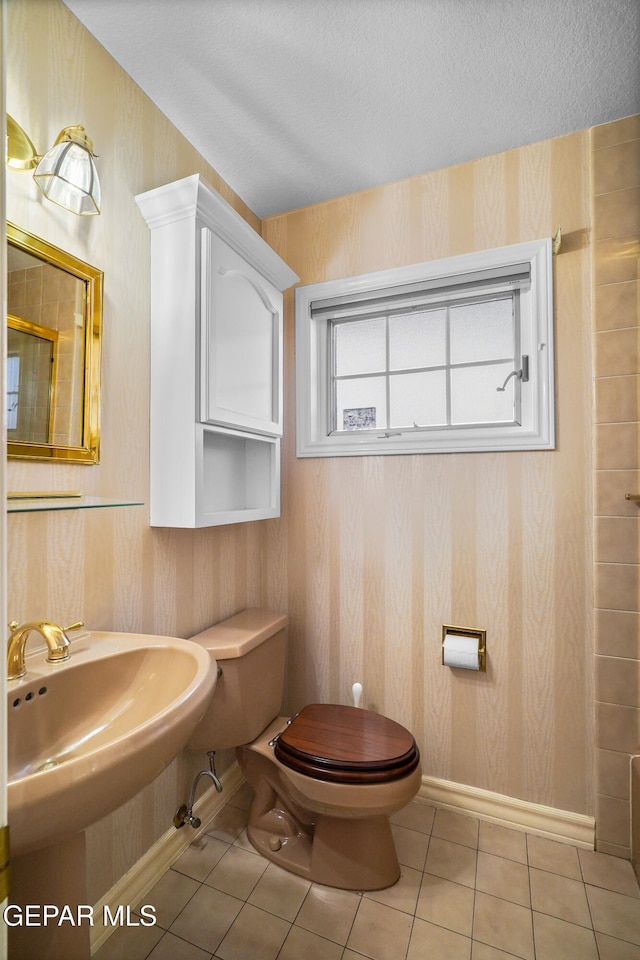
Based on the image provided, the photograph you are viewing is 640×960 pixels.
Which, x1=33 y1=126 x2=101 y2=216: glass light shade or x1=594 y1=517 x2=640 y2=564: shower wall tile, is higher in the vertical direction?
x1=33 y1=126 x2=101 y2=216: glass light shade

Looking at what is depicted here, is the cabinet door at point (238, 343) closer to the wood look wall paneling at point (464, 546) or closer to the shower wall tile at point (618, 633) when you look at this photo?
the wood look wall paneling at point (464, 546)

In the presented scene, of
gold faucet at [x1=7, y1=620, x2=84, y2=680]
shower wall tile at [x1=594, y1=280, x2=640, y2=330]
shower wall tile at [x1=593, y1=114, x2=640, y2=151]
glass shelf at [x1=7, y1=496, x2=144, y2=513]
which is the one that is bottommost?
gold faucet at [x1=7, y1=620, x2=84, y2=680]

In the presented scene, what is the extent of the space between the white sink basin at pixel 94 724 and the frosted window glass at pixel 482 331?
147 cm

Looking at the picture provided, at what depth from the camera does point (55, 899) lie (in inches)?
31.9

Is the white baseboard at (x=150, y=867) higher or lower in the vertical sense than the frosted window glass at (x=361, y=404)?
lower

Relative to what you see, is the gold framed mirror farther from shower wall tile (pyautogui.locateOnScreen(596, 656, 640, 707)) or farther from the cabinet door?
shower wall tile (pyautogui.locateOnScreen(596, 656, 640, 707))

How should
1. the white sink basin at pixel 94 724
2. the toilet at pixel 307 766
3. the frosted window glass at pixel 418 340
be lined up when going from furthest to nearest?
the frosted window glass at pixel 418 340, the toilet at pixel 307 766, the white sink basin at pixel 94 724

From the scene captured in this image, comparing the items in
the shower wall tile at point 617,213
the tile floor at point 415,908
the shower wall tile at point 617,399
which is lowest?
the tile floor at point 415,908

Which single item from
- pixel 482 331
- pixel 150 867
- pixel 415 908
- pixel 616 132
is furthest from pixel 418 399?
pixel 150 867

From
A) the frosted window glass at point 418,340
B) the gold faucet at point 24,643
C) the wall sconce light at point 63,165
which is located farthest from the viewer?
the frosted window glass at point 418,340

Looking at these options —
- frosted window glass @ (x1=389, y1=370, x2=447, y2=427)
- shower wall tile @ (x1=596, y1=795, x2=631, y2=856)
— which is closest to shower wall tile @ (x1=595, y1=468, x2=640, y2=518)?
frosted window glass @ (x1=389, y1=370, x2=447, y2=427)

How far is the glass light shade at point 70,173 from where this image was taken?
3.39 ft

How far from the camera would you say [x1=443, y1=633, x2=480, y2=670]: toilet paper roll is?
5.41 feet

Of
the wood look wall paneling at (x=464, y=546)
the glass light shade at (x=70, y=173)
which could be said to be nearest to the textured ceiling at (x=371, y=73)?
the wood look wall paneling at (x=464, y=546)
